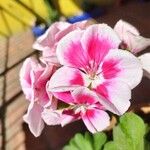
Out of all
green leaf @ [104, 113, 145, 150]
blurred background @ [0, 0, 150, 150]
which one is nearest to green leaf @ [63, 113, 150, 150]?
green leaf @ [104, 113, 145, 150]

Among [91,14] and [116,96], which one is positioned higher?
[116,96]

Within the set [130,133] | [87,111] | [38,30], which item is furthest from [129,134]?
[38,30]

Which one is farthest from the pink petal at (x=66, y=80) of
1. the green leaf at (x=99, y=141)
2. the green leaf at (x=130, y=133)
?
the green leaf at (x=99, y=141)

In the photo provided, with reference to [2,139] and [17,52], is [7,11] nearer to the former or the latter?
[17,52]

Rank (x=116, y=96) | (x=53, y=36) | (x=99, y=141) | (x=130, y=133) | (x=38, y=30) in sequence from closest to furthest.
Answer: (x=116, y=96)
(x=53, y=36)
(x=130, y=133)
(x=99, y=141)
(x=38, y=30)

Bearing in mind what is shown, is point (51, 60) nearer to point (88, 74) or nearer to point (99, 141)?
point (88, 74)

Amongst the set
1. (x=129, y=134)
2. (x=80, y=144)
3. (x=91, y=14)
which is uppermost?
(x=129, y=134)

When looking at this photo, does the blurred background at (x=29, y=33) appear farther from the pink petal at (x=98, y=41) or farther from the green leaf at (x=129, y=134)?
the pink petal at (x=98, y=41)

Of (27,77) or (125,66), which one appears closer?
(125,66)

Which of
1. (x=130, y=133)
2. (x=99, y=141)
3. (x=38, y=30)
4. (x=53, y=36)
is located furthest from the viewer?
(x=38, y=30)
